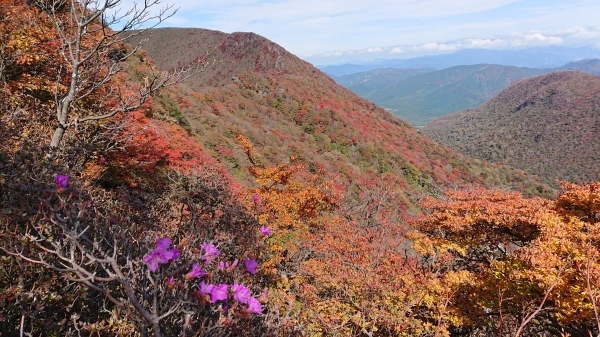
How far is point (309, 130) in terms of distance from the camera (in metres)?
50.8

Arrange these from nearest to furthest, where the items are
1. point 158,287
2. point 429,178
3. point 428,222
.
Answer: point 158,287, point 428,222, point 429,178

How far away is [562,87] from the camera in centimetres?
13925

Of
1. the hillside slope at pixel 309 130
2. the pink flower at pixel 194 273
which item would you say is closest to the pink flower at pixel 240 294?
the pink flower at pixel 194 273

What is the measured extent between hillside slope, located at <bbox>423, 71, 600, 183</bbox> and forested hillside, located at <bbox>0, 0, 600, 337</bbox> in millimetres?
86190

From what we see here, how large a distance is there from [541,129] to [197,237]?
481 feet

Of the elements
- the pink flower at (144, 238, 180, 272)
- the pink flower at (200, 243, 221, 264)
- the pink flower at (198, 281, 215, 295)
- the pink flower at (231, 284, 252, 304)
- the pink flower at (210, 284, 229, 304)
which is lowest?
the pink flower at (231, 284, 252, 304)

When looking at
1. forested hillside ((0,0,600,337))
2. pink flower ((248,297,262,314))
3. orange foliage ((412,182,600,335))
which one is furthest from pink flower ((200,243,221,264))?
orange foliage ((412,182,600,335))

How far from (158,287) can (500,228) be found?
470 inches

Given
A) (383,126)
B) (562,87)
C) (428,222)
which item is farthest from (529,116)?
(428,222)

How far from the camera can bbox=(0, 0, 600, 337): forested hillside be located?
2.58 m

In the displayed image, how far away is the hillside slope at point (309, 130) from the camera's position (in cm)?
3381

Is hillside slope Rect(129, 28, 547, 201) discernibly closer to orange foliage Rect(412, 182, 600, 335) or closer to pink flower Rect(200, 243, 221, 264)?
orange foliage Rect(412, 182, 600, 335)

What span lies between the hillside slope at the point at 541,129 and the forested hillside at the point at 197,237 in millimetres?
86190

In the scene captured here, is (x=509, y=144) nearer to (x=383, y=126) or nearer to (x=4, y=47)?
(x=383, y=126)
